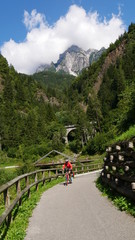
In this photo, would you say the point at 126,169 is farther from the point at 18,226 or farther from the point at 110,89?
the point at 110,89

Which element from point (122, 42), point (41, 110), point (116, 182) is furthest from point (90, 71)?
point (116, 182)

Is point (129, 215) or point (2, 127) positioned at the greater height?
point (2, 127)

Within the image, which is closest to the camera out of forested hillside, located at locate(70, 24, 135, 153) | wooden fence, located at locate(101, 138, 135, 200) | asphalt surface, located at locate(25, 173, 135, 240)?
asphalt surface, located at locate(25, 173, 135, 240)

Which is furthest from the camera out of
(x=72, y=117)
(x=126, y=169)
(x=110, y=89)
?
(x=72, y=117)

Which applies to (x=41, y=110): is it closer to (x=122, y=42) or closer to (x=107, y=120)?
(x=107, y=120)

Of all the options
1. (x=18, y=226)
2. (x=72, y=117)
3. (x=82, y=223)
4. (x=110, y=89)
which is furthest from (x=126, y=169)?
(x=72, y=117)

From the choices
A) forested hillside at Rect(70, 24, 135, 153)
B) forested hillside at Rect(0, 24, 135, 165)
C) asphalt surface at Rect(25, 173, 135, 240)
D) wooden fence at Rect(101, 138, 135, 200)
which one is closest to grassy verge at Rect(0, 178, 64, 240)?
asphalt surface at Rect(25, 173, 135, 240)

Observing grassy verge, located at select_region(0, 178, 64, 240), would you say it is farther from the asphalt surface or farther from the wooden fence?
the wooden fence

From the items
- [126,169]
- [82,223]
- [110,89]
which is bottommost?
[82,223]

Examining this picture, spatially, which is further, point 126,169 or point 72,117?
point 72,117

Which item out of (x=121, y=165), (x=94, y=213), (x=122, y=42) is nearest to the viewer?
(x=94, y=213)

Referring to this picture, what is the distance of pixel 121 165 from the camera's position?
7805 millimetres

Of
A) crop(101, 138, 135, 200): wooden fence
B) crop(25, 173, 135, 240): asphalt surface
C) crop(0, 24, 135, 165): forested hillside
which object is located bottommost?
crop(25, 173, 135, 240): asphalt surface

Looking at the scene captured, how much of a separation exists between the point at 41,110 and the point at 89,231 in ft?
422
